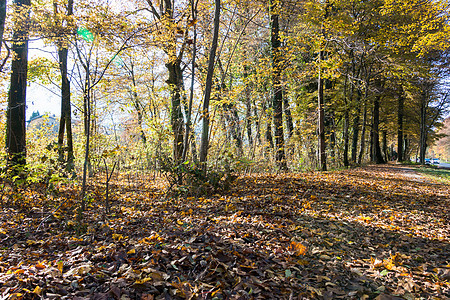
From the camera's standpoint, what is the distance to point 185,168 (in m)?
4.56

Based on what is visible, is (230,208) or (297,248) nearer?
(297,248)

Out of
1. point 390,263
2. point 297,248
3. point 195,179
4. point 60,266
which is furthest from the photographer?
point 195,179

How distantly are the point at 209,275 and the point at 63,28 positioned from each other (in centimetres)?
613

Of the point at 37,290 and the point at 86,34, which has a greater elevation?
the point at 86,34

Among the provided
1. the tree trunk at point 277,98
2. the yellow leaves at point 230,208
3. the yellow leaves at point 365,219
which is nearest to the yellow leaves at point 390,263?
the yellow leaves at point 365,219

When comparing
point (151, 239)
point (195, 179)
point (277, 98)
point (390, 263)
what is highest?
point (277, 98)

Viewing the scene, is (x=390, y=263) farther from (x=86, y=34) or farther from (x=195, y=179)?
(x=86, y=34)

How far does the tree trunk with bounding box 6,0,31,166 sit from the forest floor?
2.58 meters

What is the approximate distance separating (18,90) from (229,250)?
7239mm

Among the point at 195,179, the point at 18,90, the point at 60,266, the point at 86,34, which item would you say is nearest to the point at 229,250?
the point at 60,266

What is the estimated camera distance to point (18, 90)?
6.40 meters

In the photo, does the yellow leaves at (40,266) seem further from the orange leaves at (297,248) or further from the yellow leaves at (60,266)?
the orange leaves at (297,248)

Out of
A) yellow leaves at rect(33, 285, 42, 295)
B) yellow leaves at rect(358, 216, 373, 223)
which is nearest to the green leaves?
yellow leaves at rect(33, 285, 42, 295)

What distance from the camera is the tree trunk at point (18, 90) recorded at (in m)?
6.03
